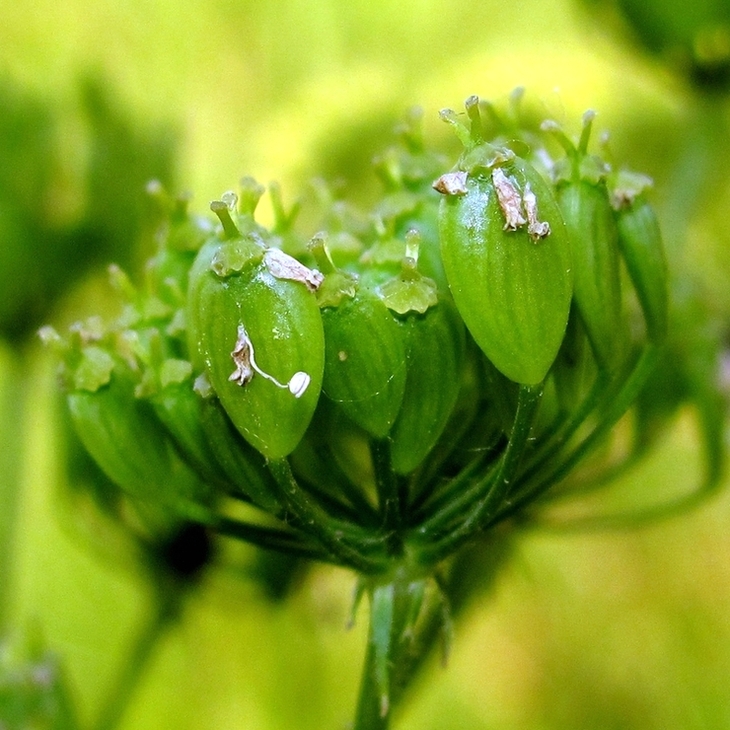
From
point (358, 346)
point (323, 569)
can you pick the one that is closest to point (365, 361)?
point (358, 346)

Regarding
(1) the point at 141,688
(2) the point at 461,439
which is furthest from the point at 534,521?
(1) the point at 141,688

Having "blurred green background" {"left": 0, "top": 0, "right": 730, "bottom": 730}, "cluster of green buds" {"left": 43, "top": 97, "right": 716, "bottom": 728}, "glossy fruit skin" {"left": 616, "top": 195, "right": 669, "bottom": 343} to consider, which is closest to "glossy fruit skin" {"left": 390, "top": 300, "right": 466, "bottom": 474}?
"cluster of green buds" {"left": 43, "top": 97, "right": 716, "bottom": 728}

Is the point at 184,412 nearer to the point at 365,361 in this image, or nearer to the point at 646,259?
the point at 365,361

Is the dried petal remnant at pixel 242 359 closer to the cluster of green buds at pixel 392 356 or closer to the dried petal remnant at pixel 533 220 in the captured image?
the cluster of green buds at pixel 392 356

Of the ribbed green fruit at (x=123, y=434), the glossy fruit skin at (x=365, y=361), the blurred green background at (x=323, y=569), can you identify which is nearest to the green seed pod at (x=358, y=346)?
the glossy fruit skin at (x=365, y=361)

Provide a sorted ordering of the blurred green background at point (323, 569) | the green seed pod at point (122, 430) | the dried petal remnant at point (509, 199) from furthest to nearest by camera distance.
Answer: the blurred green background at point (323, 569)
the green seed pod at point (122, 430)
the dried petal remnant at point (509, 199)

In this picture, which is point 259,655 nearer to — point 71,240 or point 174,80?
point 71,240
